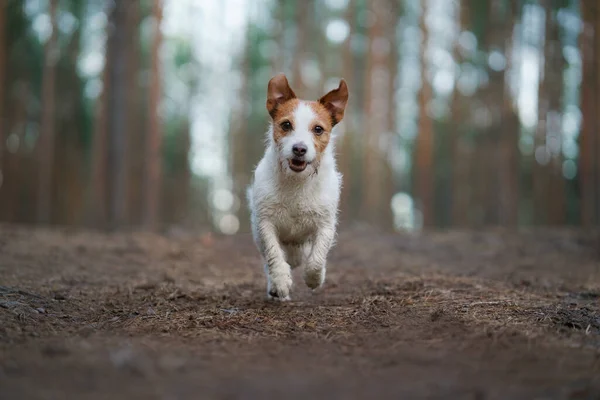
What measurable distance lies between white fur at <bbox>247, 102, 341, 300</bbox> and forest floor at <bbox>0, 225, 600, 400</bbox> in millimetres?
405

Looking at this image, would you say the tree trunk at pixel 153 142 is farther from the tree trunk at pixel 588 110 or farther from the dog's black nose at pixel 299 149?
the tree trunk at pixel 588 110

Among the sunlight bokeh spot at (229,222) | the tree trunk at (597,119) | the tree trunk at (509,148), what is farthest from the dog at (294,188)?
the sunlight bokeh spot at (229,222)

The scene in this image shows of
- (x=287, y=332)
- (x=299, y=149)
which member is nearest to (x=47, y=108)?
(x=299, y=149)

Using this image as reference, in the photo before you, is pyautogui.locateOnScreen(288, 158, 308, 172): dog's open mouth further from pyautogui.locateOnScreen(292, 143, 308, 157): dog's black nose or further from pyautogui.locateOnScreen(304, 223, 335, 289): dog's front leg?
pyautogui.locateOnScreen(304, 223, 335, 289): dog's front leg

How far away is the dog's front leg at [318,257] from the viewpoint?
5617mm

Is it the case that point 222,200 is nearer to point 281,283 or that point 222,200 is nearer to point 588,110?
point 588,110

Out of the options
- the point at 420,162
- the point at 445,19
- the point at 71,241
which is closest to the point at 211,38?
the point at 445,19

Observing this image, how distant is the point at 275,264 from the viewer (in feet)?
18.0

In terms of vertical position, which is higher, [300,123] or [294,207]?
[300,123]

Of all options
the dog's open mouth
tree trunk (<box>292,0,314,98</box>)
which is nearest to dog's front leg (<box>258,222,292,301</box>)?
the dog's open mouth

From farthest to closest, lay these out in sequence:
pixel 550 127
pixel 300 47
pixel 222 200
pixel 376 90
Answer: pixel 222 200, pixel 376 90, pixel 550 127, pixel 300 47

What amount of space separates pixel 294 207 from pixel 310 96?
2016 cm

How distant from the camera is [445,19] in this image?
2409 cm

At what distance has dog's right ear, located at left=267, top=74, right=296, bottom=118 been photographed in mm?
5941
